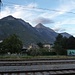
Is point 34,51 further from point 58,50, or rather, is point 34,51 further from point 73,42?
point 73,42

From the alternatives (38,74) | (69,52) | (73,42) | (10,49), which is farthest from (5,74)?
(73,42)

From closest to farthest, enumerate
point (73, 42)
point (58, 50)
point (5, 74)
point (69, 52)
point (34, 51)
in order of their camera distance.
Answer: point (5, 74), point (34, 51), point (69, 52), point (58, 50), point (73, 42)

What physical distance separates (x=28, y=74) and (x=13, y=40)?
80.3 metres

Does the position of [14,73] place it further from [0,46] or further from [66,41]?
[66,41]

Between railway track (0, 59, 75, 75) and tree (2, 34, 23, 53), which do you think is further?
tree (2, 34, 23, 53)

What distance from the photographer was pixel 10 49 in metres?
90.9

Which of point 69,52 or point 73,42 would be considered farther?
point 73,42

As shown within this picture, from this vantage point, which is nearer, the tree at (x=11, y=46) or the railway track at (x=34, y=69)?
the railway track at (x=34, y=69)

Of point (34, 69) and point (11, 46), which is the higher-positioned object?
point (11, 46)

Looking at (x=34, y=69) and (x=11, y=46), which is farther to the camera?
(x=11, y=46)

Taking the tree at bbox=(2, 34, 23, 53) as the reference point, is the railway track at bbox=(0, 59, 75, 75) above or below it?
below

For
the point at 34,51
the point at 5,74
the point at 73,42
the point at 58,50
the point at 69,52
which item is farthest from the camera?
the point at 73,42

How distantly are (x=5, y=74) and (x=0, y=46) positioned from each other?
259 ft

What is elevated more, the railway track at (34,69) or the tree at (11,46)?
the tree at (11,46)
